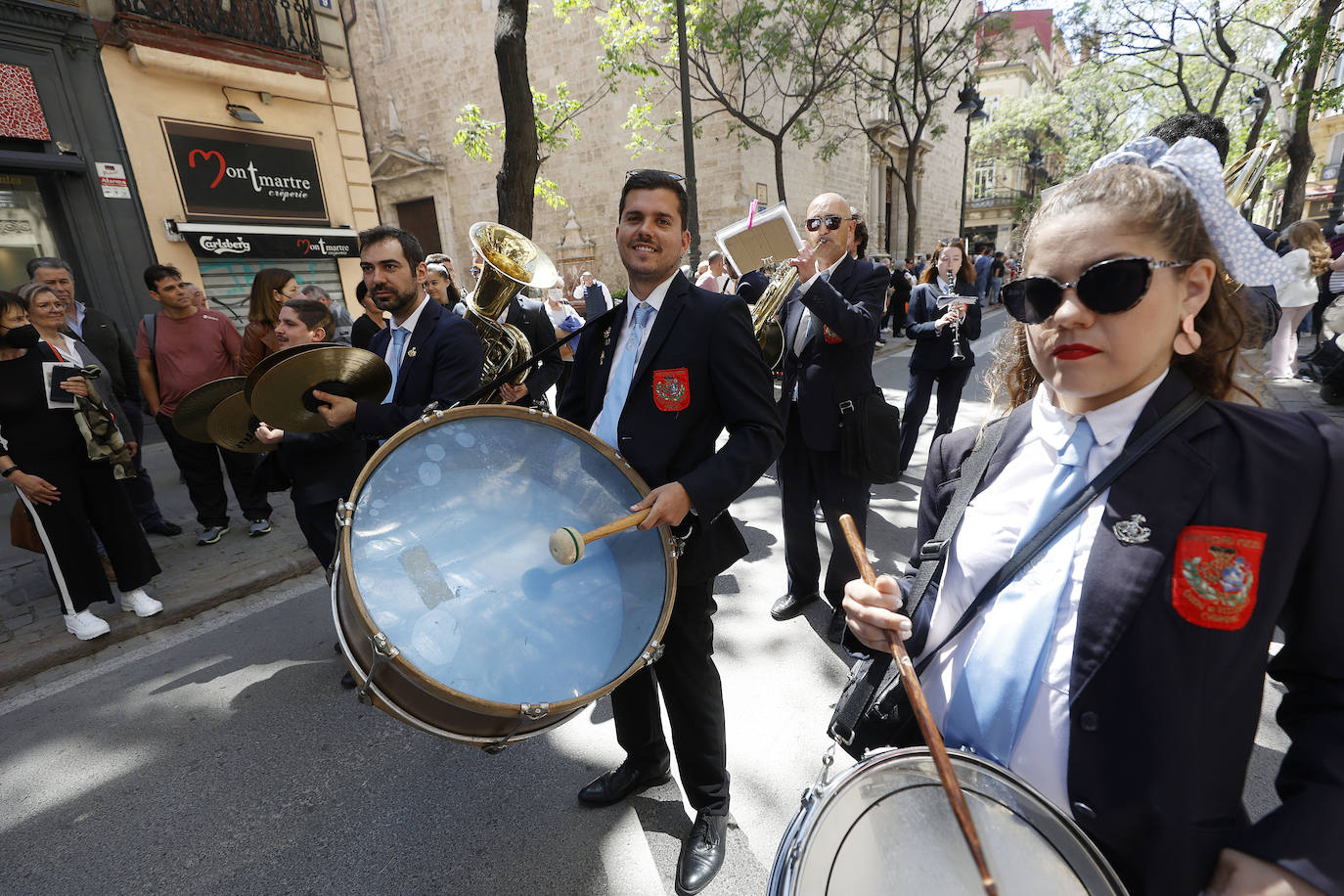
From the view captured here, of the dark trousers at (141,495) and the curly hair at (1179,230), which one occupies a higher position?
the curly hair at (1179,230)

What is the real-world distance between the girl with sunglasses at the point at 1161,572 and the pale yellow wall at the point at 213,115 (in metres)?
10.9

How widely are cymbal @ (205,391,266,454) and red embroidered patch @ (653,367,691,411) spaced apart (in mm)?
1984

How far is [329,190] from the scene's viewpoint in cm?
1061

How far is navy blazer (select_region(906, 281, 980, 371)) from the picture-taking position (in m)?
5.20

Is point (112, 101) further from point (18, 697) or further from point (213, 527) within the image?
point (18, 697)

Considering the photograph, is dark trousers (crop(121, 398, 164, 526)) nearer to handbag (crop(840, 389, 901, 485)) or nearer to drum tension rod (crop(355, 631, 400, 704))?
drum tension rod (crop(355, 631, 400, 704))

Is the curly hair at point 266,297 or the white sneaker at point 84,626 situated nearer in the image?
the white sneaker at point 84,626

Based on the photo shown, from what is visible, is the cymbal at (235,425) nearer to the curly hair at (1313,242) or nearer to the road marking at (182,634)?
the road marking at (182,634)

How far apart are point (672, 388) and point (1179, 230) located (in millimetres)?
1230

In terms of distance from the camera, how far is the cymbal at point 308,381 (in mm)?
2219

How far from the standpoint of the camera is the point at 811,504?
3699 mm

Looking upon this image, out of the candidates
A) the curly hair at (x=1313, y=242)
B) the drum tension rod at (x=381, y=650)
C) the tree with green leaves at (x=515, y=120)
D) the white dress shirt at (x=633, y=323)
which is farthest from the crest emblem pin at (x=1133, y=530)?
the curly hair at (x=1313, y=242)

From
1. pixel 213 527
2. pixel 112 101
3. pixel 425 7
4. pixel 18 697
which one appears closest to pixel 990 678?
pixel 18 697

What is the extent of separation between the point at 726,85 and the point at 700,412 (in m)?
19.4
